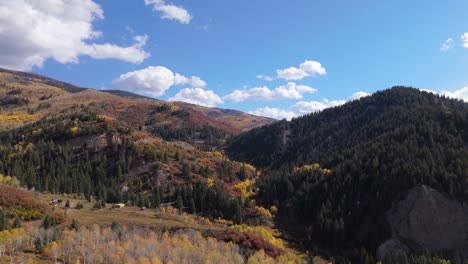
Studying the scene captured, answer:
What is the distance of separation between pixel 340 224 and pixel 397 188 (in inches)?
1207

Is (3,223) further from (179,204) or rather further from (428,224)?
(428,224)

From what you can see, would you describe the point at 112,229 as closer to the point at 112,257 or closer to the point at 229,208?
the point at 112,257

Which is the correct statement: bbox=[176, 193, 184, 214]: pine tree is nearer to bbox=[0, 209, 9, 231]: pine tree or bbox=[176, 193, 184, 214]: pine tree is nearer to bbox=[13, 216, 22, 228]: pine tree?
bbox=[13, 216, 22, 228]: pine tree

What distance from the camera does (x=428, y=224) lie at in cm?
14750

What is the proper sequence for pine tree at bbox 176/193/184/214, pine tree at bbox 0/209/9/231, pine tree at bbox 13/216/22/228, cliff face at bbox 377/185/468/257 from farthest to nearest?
pine tree at bbox 176/193/184/214 < cliff face at bbox 377/185/468/257 < pine tree at bbox 13/216/22/228 < pine tree at bbox 0/209/9/231

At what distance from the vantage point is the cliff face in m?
141

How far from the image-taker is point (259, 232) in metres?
145

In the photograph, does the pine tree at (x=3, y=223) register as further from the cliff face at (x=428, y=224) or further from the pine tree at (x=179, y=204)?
the cliff face at (x=428, y=224)

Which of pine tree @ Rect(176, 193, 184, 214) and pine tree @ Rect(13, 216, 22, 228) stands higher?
pine tree @ Rect(176, 193, 184, 214)

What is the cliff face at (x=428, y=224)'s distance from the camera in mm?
141375

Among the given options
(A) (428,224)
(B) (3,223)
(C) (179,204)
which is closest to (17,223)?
(B) (3,223)

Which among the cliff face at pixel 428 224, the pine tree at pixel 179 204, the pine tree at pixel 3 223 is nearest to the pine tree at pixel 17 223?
the pine tree at pixel 3 223

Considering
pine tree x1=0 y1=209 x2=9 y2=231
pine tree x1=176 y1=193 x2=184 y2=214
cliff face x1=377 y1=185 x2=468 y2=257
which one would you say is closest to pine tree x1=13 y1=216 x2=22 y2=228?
pine tree x1=0 y1=209 x2=9 y2=231

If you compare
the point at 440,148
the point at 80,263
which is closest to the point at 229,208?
the point at 80,263
